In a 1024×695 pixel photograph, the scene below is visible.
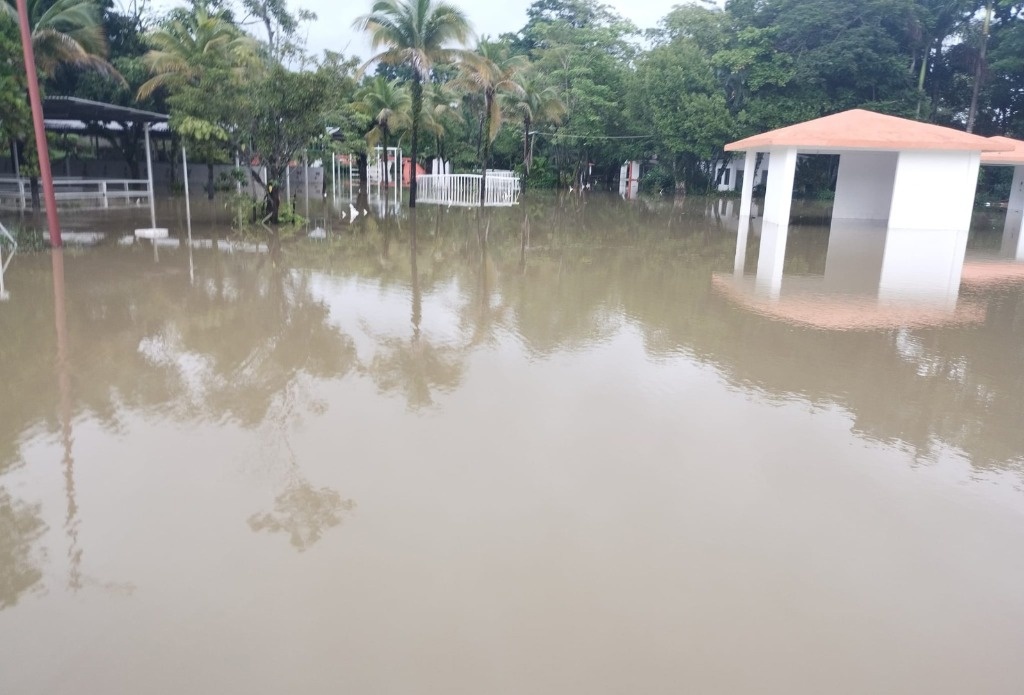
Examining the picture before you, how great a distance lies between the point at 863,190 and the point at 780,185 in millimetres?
5756

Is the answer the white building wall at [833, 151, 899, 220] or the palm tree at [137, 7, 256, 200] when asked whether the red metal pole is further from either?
the white building wall at [833, 151, 899, 220]

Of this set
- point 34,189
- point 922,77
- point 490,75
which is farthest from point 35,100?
point 922,77

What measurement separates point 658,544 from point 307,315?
6.26 metres

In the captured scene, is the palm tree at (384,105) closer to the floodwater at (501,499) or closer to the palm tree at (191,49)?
the palm tree at (191,49)

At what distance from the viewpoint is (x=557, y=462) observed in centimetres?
510

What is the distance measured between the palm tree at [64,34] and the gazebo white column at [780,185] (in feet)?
65.2

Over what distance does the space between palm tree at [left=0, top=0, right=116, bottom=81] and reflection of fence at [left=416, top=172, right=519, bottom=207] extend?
37.1 ft

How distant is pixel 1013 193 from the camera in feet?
107

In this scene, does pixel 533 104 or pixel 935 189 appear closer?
pixel 935 189

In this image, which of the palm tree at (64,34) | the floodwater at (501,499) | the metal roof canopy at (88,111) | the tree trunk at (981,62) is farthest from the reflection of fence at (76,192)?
the tree trunk at (981,62)

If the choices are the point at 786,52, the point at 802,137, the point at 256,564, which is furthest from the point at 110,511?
the point at 786,52

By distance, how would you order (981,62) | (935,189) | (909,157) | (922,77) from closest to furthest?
(909,157) → (935,189) → (981,62) → (922,77)

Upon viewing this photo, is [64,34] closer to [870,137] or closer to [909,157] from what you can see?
[870,137]

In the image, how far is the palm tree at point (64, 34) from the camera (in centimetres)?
1980
